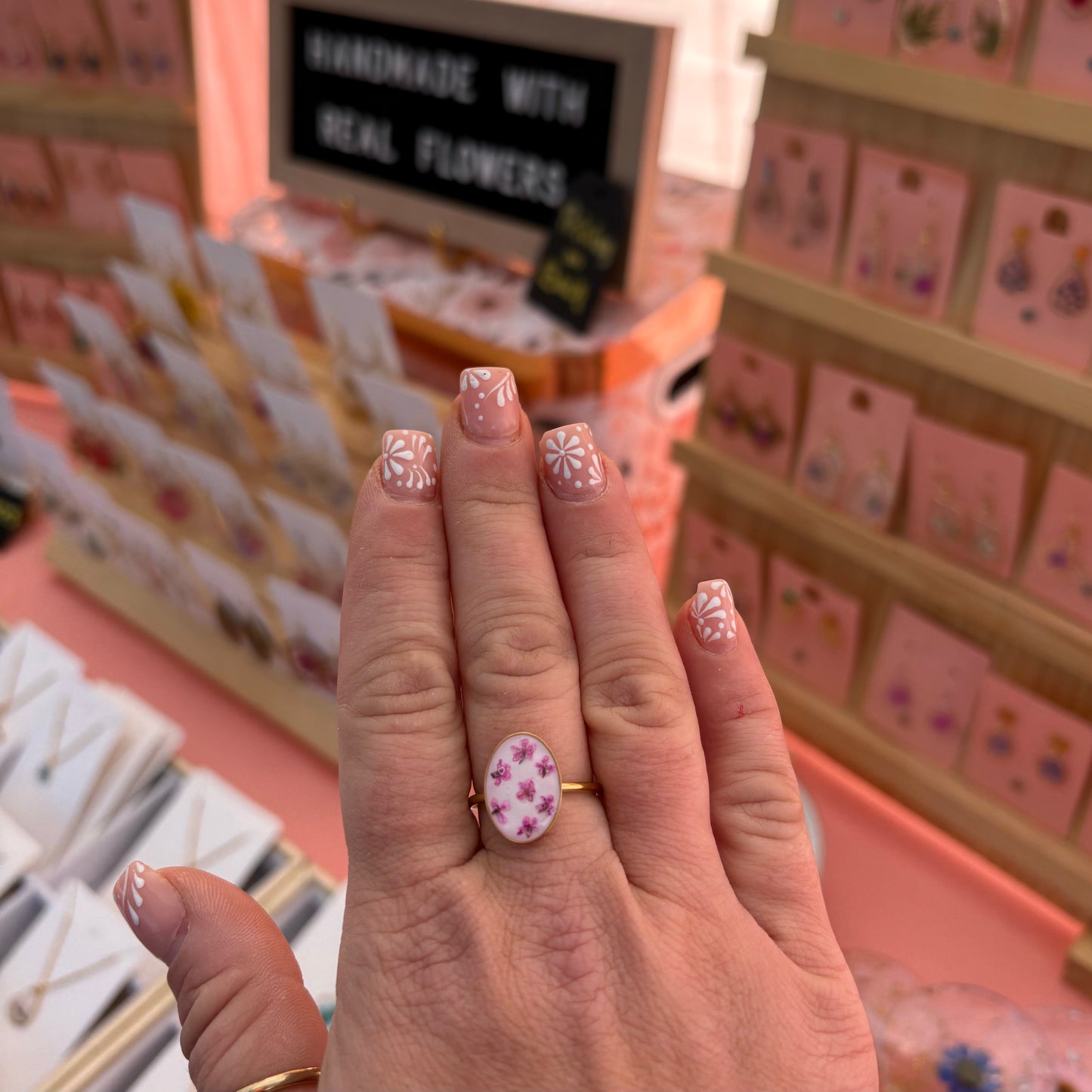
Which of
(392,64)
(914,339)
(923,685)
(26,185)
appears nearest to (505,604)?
(914,339)

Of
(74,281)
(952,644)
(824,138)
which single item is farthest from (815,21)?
(74,281)

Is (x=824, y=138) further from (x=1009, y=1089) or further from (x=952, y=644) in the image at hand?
(x=1009, y=1089)

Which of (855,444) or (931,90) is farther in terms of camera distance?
(855,444)

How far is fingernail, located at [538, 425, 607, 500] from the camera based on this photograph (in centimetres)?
75

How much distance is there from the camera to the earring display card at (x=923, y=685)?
147 centimetres

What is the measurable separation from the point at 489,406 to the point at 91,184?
210 cm

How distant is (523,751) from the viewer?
69 centimetres

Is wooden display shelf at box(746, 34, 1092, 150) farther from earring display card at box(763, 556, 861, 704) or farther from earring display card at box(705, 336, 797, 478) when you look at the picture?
earring display card at box(763, 556, 861, 704)

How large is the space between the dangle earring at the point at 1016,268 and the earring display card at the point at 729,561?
23.4 inches

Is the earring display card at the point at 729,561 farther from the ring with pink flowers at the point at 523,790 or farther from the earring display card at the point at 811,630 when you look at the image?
the ring with pink flowers at the point at 523,790

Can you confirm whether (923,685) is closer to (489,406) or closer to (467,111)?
(489,406)

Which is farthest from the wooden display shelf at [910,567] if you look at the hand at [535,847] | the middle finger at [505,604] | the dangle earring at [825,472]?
the middle finger at [505,604]

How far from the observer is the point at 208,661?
195 centimetres

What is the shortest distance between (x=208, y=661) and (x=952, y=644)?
4.40ft
